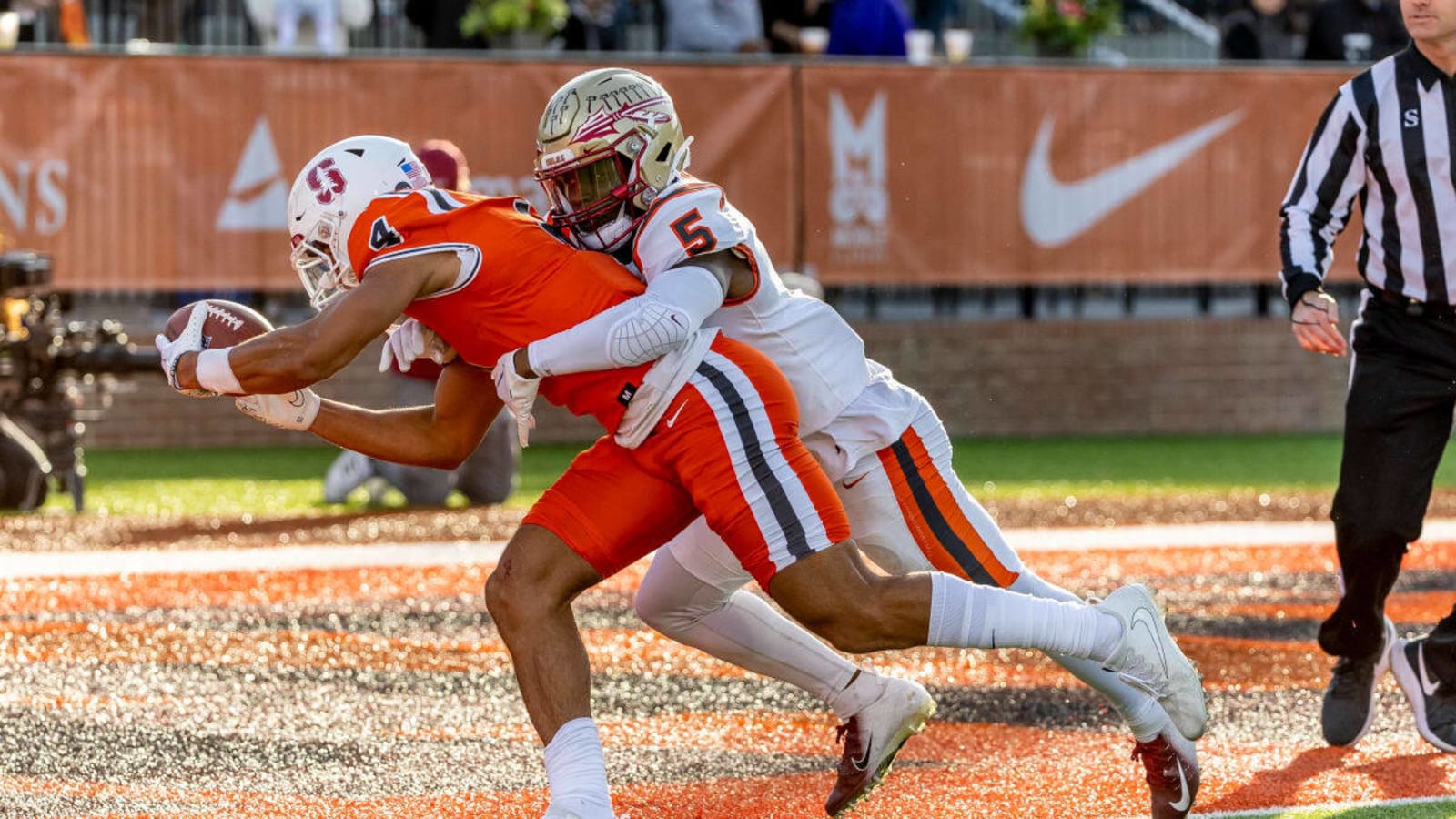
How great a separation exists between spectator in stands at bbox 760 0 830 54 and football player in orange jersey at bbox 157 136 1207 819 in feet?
32.9

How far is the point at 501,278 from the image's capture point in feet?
14.1

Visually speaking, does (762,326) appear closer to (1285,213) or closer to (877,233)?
(1285,213)

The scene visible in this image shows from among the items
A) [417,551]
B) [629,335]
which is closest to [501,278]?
[629,335]

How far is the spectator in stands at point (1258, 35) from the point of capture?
15.2 meters

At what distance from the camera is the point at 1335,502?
17.6 feet

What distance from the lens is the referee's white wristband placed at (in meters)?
4.26

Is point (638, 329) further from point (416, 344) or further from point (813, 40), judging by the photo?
point (813, 40)

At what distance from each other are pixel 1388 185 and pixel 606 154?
2.24 m

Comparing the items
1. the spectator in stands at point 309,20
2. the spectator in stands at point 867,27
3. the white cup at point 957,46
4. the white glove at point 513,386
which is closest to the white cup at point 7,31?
the spectator in stands at point 309,20

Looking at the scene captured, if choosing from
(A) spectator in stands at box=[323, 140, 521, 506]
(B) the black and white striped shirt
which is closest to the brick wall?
(A) spectator in stands at box=[323, 140, 521, 506]

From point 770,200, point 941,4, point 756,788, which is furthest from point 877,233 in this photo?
point 756,788

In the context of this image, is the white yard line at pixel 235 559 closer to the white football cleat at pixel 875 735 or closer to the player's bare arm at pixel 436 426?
the player's bare arm at pixel 436 426

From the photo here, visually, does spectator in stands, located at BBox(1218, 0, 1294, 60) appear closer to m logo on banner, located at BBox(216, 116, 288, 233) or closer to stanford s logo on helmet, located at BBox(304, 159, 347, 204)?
m logo on banner, located at BBox(216, 116, 288, 233)

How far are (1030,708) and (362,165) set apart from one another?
2.60 meters
